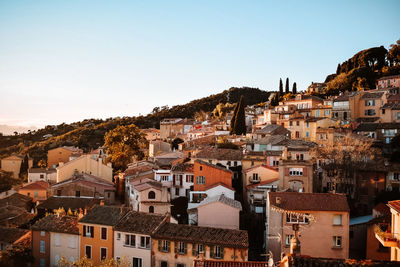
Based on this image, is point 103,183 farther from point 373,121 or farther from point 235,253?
point 373,121

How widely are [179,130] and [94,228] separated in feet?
176

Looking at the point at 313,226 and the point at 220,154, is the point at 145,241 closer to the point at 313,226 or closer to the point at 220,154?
the point at 313,226

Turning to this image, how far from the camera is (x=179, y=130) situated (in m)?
79.9

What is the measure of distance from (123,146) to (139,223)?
2887 cm

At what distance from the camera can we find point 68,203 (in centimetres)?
3609

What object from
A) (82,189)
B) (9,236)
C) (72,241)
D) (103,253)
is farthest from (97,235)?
(82,189)

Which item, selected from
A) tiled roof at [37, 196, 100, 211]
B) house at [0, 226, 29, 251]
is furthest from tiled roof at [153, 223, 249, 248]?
tiled roof at [37, 196, 100, 211]

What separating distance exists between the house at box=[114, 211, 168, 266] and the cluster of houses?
0.24ft

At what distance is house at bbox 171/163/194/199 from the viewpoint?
3606 cm

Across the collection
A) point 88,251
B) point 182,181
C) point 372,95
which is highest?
point 372,95

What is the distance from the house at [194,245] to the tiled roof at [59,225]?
6.98 meters

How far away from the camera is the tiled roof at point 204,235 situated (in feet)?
78.5

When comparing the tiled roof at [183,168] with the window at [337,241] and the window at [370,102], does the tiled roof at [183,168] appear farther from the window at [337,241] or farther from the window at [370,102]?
the window at [370,102]

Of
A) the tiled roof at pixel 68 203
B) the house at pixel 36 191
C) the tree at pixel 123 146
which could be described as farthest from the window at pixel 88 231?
the tree at pixel 123 146
